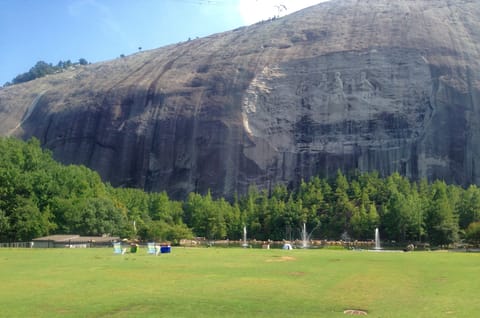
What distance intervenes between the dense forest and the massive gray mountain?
15409mm

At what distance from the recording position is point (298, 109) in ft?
346

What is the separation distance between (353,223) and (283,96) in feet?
147

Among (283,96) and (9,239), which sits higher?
(283,96)

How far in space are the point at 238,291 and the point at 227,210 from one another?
6166 centimetres

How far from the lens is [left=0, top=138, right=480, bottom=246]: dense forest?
5972 cm

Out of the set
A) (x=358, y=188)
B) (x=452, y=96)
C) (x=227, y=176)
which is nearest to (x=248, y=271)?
(x=358, y=188)

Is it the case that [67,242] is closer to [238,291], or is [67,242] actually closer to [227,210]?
[227,210]

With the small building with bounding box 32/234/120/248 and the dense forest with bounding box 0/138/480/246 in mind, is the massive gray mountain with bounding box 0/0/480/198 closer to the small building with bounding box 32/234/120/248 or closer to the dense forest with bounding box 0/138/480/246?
the dense forest with bounding box 0/138/480/246

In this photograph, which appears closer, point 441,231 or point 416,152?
point 441,231

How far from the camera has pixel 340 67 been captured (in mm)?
107438

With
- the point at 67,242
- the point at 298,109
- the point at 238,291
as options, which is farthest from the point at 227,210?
the point at 238,291

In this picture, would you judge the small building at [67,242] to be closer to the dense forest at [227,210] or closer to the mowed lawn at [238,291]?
the dense forest at [227,210]

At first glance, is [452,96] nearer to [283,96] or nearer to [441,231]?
[283,96]

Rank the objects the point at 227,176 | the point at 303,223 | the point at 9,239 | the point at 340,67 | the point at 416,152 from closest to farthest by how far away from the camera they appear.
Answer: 1. the point at 9,239
2. the point at 303,223
3. the point at 416,152
4. the point at 227,176
5. the point at 340,67
